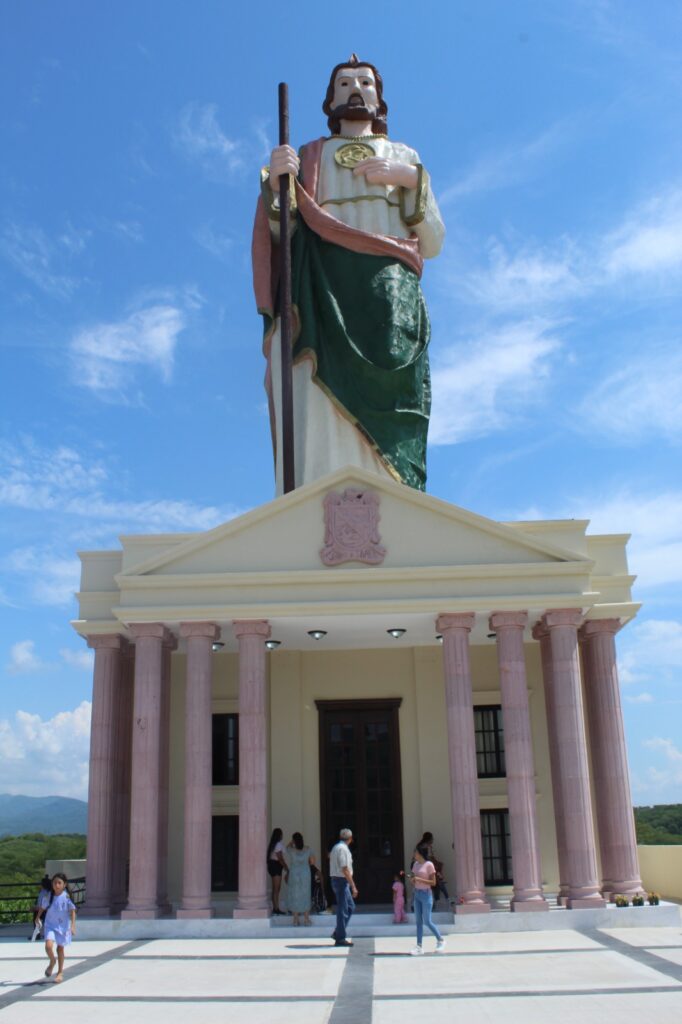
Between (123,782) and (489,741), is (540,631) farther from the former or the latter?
(123,782)

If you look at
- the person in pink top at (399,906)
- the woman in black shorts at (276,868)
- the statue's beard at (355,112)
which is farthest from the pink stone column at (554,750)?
the statue's beard at (355,112)

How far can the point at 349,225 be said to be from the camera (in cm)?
3172

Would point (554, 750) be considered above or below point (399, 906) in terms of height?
above

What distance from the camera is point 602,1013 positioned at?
35.7 feet

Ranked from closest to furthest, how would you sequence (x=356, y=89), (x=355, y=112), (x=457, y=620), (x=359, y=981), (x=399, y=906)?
(x=359, y=981)
(x=399, y=906)
(x=457, y=620)
(x=355, y=112)
(x=356, y=89)

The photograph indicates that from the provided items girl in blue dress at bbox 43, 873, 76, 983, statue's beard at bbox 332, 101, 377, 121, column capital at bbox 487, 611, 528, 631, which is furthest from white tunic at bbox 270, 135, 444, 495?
girl in blue dress at bbox 43, 873, 76, 983

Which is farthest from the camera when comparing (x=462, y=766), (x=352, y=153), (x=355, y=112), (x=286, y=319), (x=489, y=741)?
(x=355, y=112)

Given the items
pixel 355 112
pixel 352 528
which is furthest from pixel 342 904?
pixel 355 112

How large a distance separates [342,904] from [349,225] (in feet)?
69.5

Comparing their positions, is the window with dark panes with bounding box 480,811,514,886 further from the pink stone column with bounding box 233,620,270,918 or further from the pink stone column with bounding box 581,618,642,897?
the pink stone column with bounding box 233,620,270,918

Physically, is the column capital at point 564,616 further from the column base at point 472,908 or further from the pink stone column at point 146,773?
the pink stone column at point 146,773

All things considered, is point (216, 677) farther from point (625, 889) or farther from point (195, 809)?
point (625, 889)

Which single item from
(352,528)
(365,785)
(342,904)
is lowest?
(342,904)

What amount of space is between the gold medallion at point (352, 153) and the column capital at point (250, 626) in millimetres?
17358
